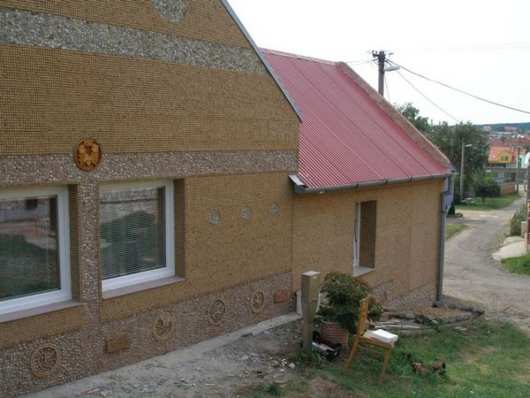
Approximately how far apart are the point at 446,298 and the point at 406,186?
5.90 meters

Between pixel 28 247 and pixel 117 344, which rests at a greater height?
pixel 28 247

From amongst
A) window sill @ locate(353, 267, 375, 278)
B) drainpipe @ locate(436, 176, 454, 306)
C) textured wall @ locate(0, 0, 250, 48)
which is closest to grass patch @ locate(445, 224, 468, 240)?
drainpipe @ locate(436, 176, 454, 306)

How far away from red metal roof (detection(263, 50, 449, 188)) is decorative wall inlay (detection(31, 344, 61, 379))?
5.43 meters

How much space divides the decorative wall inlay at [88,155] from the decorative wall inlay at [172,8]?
2148mm

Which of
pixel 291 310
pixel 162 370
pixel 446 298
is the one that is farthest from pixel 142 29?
pixel 446 298

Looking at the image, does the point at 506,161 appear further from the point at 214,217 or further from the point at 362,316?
the point at 214,217

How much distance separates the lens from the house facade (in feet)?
21.9

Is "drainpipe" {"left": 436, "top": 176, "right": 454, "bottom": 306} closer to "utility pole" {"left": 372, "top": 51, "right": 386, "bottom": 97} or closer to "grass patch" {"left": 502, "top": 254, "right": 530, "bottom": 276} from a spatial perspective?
"utility pole" {"left": 372, "top": 51, "right": 386, "bottom": 97}

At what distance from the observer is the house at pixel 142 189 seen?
671 cm

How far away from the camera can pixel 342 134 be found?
47.6 ft

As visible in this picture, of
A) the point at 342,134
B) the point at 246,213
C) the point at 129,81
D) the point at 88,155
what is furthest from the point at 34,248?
the point at 342,134

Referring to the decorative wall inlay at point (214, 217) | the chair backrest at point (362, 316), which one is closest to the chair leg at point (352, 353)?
the chair backrest at point (362, 316)

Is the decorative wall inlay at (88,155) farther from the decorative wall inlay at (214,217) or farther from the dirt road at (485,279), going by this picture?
the dirt road at (485,279)

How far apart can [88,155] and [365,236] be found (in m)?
7.96
